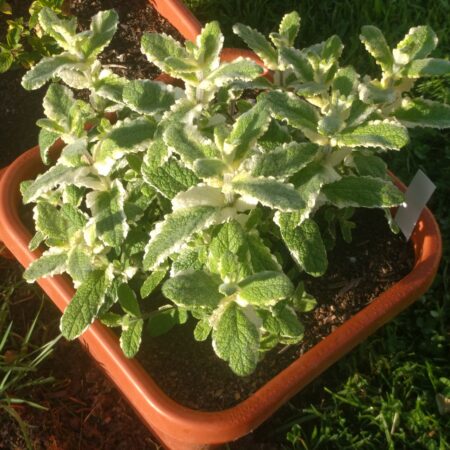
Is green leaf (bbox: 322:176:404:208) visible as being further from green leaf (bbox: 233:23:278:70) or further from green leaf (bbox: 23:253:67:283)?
green leaf (bbox: 23:253:67:283)

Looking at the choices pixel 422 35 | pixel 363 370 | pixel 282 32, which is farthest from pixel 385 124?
pixel 363 370

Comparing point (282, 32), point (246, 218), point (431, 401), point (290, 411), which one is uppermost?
point (282, 32)

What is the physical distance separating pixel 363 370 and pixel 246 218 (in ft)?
2.49

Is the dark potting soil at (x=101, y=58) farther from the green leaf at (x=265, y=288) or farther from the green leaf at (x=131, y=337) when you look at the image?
the green leaf at (x=265, y=288)

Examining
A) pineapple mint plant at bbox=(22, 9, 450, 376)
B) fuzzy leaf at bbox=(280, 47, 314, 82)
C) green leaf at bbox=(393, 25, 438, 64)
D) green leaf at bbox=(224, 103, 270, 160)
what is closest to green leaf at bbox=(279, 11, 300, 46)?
pineapple mint plant at bbox=(22, 9, 450, 376)

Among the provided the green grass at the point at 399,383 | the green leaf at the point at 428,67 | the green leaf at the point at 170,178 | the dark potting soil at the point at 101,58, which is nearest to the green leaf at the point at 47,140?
the green leaf at the point at 170,178

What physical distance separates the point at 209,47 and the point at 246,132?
0.68 ft

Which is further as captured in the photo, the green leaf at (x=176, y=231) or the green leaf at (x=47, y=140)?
the green leaf at (x=47, y=140)

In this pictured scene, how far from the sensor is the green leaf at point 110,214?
1.27 metres

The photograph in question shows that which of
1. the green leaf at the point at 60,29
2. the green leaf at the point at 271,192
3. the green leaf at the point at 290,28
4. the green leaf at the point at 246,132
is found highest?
the green leaf at the point at 60,29

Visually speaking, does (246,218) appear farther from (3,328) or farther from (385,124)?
(3,328)

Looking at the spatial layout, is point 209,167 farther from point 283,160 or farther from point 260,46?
point 260,46

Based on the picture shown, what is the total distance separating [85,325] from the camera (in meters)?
1.30

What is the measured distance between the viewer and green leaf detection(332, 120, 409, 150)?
46.4 inches
